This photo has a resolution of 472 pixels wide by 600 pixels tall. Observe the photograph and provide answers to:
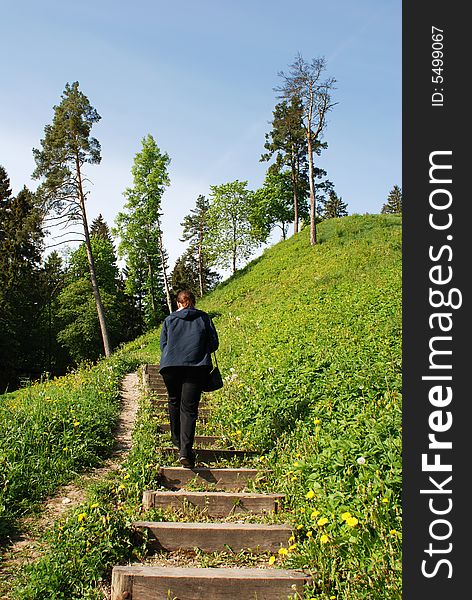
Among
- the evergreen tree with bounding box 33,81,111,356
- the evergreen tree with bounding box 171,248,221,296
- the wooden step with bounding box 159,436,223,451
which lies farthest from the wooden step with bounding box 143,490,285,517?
the evergreen tree with bounding box 171,248,221,296

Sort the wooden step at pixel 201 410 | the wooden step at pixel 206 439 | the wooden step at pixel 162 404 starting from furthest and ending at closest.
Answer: the wooden step at pixel 162 404 < the wooden step at pixel 201 410 < the wooden step at pixel 206 439

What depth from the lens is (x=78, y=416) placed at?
23.7ft

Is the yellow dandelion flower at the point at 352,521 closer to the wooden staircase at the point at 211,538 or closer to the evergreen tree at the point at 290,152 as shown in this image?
the wooden staircase at the point at 211,538

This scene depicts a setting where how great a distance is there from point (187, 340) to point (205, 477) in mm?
1658

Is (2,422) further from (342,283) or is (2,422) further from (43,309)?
(43,309)

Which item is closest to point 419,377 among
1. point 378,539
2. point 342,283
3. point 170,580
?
point 378,539

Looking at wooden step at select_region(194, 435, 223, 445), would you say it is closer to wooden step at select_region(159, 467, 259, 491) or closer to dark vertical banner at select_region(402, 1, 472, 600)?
wooden step at select_region(159, 467, 259, 491)

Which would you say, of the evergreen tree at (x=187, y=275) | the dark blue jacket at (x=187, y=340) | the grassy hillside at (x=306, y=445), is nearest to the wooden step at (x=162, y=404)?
the grassy hillside at (x=306, y=445)

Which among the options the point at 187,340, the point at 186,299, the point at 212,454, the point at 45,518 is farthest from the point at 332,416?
the point at 45,518

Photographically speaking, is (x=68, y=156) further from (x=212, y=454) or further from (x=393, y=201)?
(x=393, y=201)

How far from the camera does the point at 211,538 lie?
4531 millimetres

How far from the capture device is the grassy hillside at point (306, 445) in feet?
12.3

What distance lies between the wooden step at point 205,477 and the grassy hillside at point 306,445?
0.66 ft

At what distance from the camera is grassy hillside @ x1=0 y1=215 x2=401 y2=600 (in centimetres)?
374
